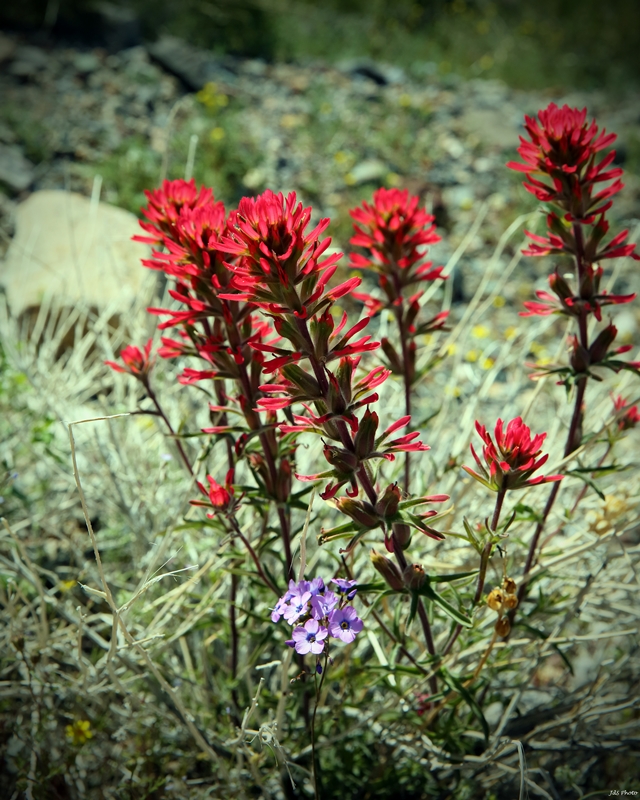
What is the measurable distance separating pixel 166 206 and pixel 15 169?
2776 mm

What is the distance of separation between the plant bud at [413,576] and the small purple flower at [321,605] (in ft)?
0.44

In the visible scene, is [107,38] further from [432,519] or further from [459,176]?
[432,519]

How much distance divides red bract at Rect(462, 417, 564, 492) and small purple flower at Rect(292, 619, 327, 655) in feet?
1.22

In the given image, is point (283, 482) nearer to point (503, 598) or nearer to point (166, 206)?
point (503, 598)

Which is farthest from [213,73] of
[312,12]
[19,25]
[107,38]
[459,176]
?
[312,12]

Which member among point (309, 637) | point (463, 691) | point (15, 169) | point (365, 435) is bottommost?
point (463, 691)

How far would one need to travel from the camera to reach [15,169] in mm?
3508

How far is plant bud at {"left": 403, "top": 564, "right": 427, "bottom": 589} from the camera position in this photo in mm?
1151

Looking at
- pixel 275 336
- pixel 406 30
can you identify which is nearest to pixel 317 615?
pixel 275 336

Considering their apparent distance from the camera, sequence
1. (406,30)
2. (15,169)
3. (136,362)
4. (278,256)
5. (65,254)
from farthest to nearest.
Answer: (406,30), (15,169), (65,254), (136,362), (278,256)

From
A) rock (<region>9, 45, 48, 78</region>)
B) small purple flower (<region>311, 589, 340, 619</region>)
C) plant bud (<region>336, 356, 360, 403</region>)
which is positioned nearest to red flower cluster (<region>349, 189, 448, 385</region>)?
plant bud (<region>336, 356, 360, 403</region>)

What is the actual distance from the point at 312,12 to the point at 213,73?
7.91 ft

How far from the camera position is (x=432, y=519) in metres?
1.15

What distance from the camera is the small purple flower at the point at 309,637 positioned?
1.10 m
